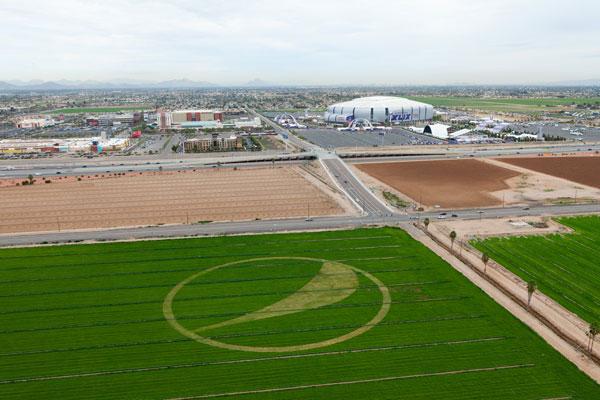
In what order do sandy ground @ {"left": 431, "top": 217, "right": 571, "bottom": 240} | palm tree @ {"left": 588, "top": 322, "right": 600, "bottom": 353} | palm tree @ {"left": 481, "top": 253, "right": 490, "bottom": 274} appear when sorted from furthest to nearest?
sandy ground @ {"left": 431, "top": 217, "right": 571, "bottom": 240} < palm tree @ {"left": 481, "top": 253, "right": 490, "bottom": 274} < palm tree @ {"left": 588, "top": 322, "right": 600, "bottom": 353}

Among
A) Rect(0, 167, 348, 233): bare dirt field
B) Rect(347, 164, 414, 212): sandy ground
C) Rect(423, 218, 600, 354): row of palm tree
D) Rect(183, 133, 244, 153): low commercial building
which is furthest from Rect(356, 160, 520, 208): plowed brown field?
Rect(183, 133, 244, 153): low commercial building

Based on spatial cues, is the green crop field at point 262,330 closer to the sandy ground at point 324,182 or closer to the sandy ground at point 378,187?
the sandy ground at point 324,182

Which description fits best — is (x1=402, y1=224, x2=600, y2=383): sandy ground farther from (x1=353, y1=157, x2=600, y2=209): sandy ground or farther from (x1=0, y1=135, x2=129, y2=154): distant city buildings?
(x1=0, y1=135, x2=129, y2=154): distant city buildings

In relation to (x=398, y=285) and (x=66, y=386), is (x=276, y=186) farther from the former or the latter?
(x=66, y=386)

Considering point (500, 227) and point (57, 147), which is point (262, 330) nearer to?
point (500, 227)

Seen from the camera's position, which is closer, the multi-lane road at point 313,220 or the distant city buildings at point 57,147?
the multi-lane road at point 313,220

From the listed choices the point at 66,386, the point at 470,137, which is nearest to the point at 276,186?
the point at 66,386

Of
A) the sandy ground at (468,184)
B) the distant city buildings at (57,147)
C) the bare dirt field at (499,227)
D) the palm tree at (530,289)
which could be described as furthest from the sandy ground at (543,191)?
the distant city buildings at (57,147)
